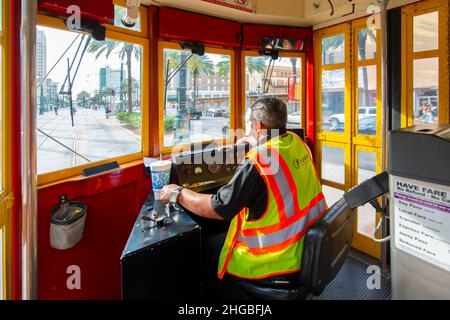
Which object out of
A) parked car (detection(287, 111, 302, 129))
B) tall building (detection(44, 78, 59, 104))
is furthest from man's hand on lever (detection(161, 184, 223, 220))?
parked car (detection(287, 111, 302, 129))

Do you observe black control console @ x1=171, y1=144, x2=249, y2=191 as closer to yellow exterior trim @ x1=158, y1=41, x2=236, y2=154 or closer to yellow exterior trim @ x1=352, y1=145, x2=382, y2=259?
yellow exterior trim @ x1=158, y1=41, x2=236, y2=154

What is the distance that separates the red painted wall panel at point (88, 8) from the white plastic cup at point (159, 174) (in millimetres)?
1012

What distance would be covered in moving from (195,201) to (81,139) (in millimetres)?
1092

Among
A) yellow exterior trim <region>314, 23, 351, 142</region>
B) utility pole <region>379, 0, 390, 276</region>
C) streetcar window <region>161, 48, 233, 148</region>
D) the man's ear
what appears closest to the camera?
the man's ear

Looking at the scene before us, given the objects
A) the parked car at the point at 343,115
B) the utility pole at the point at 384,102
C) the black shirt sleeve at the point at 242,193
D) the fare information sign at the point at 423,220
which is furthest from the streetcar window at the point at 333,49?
the fare information sign at the point at 423,220

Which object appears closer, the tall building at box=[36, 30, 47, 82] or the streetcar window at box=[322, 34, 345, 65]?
the tall building at box=[36, 30, 47, 82]

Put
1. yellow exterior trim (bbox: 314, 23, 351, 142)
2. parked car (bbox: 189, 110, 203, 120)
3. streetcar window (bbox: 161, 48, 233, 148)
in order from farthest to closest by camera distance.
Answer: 1. yellow exterior trim (bbox: 314, 23, 351, 142)
2. parked car (bbox: 189, 110, 203, 120)
3. streetcar window (bbox: 161, 48, 233, 148)

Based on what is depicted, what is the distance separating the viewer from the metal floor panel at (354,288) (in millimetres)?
2330

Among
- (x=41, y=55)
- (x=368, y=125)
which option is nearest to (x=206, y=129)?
(x=41, y=55)

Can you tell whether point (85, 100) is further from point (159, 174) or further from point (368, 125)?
point (368, 125)

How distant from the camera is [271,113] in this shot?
1482 millimetres

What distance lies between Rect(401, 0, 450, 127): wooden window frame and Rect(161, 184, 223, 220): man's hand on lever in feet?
6.58

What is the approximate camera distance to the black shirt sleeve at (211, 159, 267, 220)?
1296 millimetres

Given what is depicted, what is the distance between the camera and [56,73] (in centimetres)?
182
